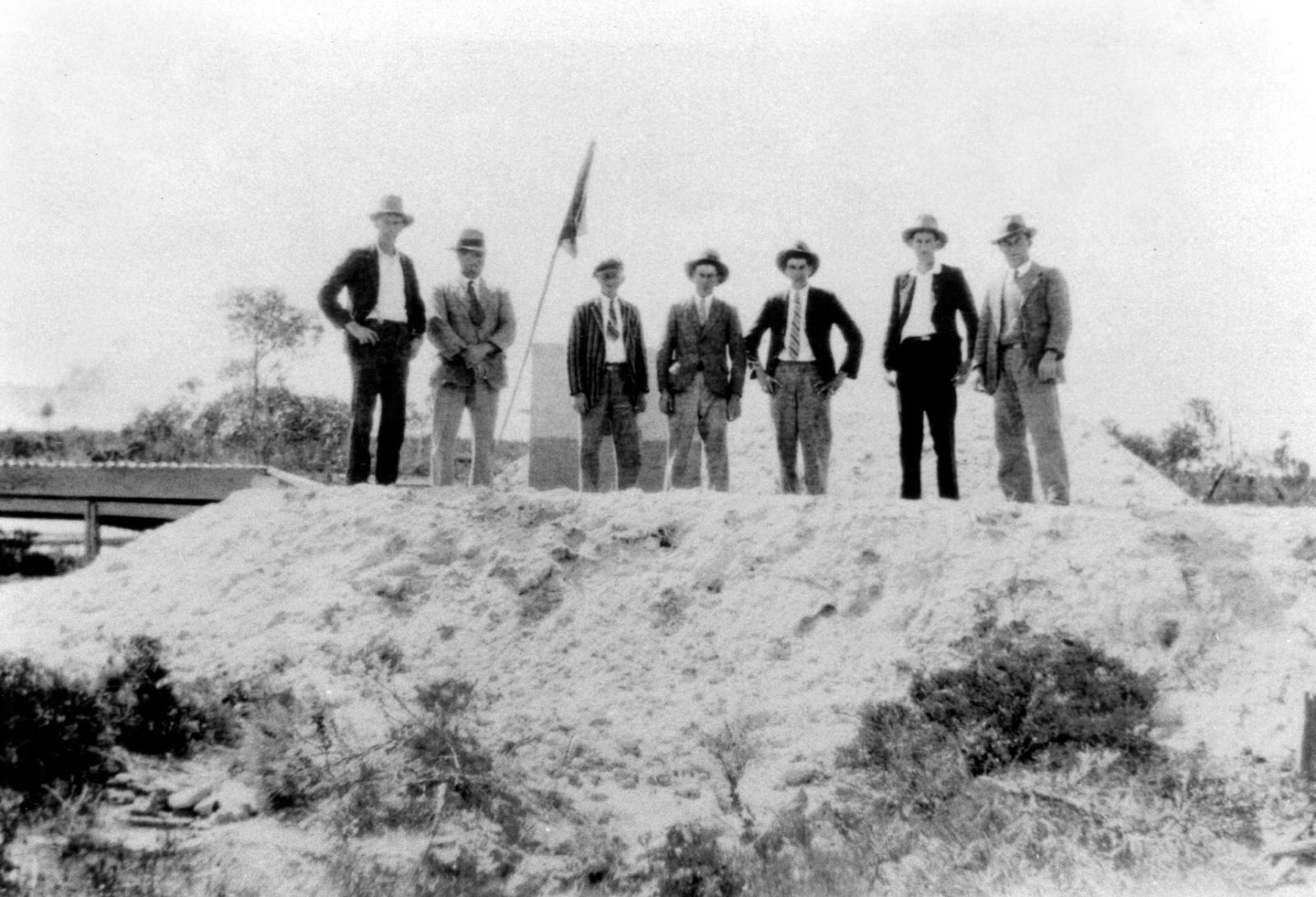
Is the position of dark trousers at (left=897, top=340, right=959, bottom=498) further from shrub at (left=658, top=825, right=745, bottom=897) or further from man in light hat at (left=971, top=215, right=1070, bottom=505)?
shrub at (left=658, top=825, right=745, bottom=897)

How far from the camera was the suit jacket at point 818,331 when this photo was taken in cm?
763

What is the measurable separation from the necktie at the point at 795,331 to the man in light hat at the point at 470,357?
1979mm

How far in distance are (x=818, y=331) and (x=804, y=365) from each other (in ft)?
0.84

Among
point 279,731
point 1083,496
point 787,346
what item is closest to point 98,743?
point 279,731

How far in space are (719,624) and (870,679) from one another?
2.98ft

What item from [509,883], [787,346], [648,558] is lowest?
[509,883]

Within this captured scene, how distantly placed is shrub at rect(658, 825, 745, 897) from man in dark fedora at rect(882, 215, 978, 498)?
3267 millimetres

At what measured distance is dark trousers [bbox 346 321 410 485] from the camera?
24.3 ft

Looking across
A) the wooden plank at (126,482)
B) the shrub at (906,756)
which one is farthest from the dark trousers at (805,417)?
the wooden plank at (126,482)

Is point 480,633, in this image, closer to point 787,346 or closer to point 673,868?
point 673,868

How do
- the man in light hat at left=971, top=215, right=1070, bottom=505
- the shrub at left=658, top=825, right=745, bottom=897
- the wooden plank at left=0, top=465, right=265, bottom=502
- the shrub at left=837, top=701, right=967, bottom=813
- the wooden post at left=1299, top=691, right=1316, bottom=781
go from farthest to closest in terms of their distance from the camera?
1. the wooden plank at left=0, top=465, right=265, bottom=502
2. the man in light hat at left=971, top=215, right=1070, bottom=505
3. the shrub at left=837, top=701, right=967, bottom=813
4. the wooden post at left=1299, top=691, right=1316, bottom=781
5. the shrub at left=658, top=825, right=745, bottom=897

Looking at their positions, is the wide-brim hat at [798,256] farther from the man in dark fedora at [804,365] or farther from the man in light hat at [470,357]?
the man in light hat at [470,357]

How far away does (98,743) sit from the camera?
17.1 feet

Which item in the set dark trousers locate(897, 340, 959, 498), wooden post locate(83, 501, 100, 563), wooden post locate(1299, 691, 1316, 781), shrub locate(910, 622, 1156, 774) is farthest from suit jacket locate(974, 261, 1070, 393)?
wooden post locate(83, 501, 100, 563)
